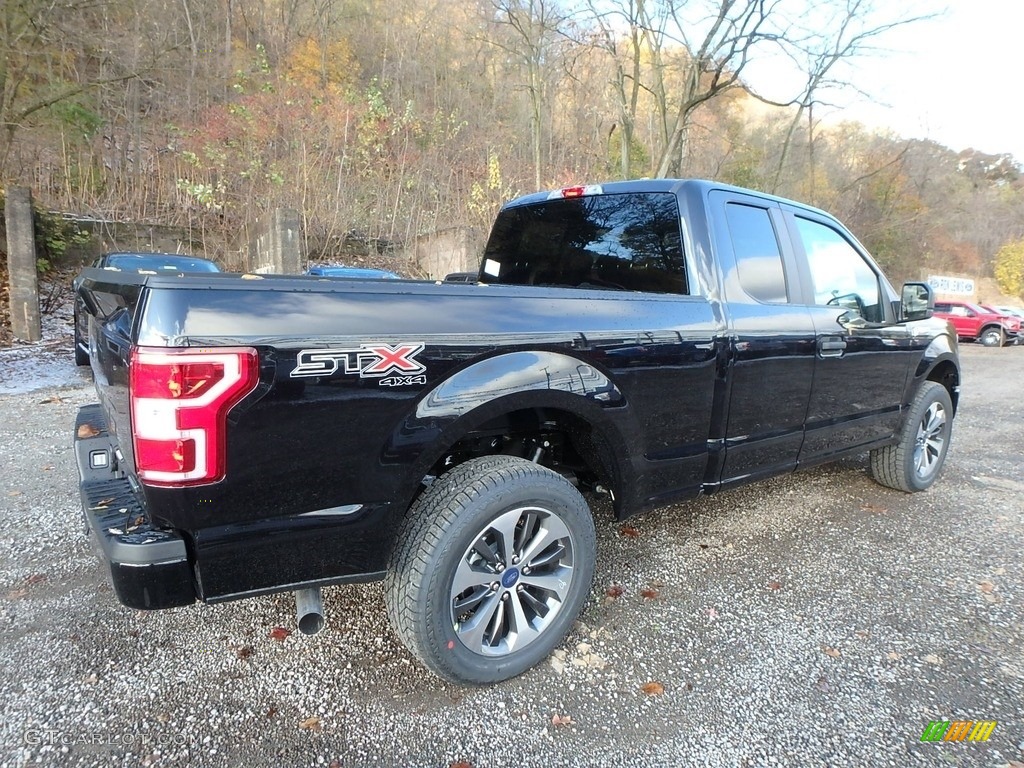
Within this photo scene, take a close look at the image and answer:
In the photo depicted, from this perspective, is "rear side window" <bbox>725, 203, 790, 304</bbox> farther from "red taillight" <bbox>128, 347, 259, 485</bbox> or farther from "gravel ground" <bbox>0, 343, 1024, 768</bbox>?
"red taillight" <bbox>128, 347, 259, 485</bbox>

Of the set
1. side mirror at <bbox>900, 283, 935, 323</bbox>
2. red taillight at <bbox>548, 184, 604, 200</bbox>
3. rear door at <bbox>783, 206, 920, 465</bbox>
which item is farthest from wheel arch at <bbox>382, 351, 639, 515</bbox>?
side mirror at <bbox>900, 283, 935, 323</bbox>

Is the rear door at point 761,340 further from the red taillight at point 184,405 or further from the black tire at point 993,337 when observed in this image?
the black tire at point 993,337

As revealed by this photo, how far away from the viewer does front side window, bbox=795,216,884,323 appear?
345 cm

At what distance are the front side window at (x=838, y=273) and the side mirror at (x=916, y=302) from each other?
0.20 m

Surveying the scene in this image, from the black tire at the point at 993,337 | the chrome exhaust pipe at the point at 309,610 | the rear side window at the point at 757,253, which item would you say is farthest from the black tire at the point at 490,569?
the black tire at the point at 993,337

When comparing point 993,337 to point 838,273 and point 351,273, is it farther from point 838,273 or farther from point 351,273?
point 351,273

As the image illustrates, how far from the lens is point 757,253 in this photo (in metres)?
3.10

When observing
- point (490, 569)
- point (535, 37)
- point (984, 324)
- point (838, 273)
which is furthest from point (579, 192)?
point (984, 324)

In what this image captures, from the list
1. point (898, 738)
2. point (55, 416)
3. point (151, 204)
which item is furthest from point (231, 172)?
point (898, 738)

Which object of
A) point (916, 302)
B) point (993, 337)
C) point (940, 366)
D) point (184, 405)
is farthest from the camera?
point (993, 337)

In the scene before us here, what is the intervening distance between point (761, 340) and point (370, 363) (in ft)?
6.72

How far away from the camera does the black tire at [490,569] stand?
6.57 feet

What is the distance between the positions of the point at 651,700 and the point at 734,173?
1154 inches
